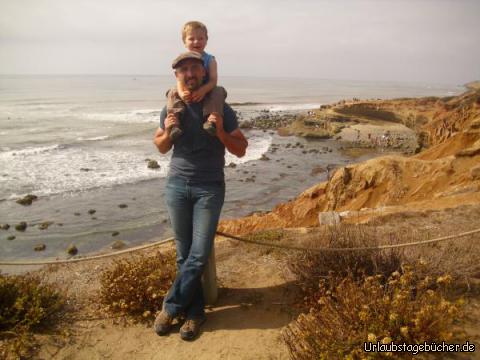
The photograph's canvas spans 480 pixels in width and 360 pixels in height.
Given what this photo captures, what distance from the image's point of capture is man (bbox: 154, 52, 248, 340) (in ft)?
10.9

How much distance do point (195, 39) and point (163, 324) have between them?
277 cm

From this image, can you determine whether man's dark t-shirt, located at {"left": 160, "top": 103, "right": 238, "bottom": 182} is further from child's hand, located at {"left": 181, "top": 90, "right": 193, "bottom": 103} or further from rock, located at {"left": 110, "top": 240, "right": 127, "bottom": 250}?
rock, located at {"left": 110, "top": 240, "right": 127, "bottom": 250}

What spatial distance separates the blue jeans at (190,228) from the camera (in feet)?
11.0

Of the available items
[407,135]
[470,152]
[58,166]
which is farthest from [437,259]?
[407,135]

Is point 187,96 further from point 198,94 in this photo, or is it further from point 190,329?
point 190,329

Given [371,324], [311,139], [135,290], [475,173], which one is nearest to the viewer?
[371,324]

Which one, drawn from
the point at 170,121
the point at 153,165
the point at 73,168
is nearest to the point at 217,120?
the point at 170,121

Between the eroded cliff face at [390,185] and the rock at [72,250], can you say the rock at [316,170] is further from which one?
the rock at [72,250]

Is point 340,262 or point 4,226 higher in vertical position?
point 340,262

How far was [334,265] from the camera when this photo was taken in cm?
394

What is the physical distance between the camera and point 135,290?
3.88m

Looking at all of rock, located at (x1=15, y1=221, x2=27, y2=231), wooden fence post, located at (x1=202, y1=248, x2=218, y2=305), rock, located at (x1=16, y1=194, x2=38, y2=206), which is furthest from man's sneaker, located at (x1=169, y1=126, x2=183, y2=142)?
rock, located at (x1=16, y1=194, x2=38, y2=206)

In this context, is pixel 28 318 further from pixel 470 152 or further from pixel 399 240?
pixel 470 152

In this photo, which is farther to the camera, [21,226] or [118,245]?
[21,226]
